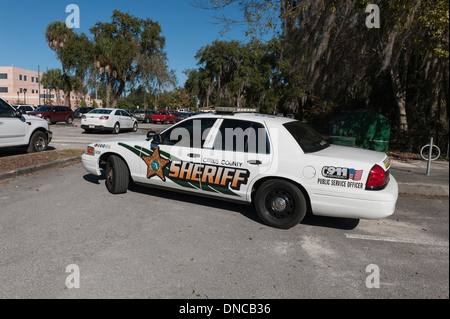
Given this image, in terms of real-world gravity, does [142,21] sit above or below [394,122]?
above

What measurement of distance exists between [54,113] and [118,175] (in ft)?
82.3

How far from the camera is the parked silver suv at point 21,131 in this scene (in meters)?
9.16

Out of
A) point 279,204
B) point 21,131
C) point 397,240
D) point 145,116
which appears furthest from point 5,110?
point 145,116

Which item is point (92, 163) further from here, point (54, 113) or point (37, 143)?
point (54, 113)

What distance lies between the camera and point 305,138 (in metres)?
5.14

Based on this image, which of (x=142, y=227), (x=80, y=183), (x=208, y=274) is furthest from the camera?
(x=80, y=183)

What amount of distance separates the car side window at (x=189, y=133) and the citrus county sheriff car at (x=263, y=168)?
2 centimetres

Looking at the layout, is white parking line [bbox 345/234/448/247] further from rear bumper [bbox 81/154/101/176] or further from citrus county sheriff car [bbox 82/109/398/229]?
rear bumper [bbox 81/154/101/176]

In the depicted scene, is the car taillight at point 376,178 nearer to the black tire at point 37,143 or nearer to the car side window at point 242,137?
the car side window at point 242,137

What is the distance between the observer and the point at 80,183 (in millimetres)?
7121

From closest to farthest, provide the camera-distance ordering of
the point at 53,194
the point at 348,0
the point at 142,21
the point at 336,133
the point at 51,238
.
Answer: the point at 51,238 → the point at 53,194 → the point at 348,0 → the point at 336,133 → the point at 142,21

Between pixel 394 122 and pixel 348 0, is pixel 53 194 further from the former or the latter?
pixel 394 122
